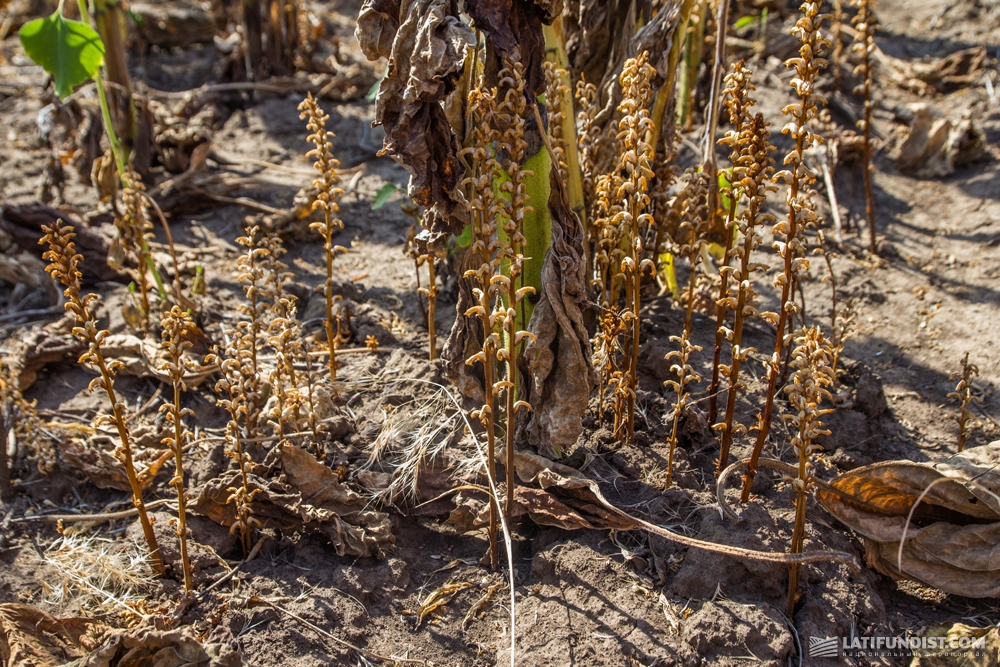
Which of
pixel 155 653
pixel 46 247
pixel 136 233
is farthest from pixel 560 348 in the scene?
pixel 46 247

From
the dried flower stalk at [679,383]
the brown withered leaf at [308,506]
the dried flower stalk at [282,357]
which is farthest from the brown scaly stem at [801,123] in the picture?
the dried flower stalk at [282,357]

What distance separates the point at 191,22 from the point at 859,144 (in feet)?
17.7

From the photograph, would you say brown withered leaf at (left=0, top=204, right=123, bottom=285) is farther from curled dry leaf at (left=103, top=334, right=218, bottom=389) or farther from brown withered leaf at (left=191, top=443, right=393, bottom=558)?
brown withered leaf at (left=191, top=443, right=393, bottom=558)

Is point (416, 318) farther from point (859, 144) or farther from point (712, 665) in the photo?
point (859, 144)

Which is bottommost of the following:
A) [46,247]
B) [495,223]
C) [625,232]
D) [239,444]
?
[239,444]

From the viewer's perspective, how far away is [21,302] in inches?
156

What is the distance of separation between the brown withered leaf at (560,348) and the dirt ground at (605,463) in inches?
8.7

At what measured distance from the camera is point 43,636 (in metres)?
2.28

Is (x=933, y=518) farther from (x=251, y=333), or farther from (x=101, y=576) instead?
(x=101, y=576)

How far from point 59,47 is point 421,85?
85.4 inches

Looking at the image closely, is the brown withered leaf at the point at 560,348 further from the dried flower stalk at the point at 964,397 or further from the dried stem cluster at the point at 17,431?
the dried stem cluster at the point at 17,431

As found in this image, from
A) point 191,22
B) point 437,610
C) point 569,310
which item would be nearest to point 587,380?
point 569,310

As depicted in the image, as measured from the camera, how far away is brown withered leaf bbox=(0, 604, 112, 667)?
2203mm

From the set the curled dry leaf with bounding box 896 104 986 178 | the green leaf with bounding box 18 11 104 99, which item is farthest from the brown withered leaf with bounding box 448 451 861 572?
the curled dry leaf with bounding box 896 104 986 178
